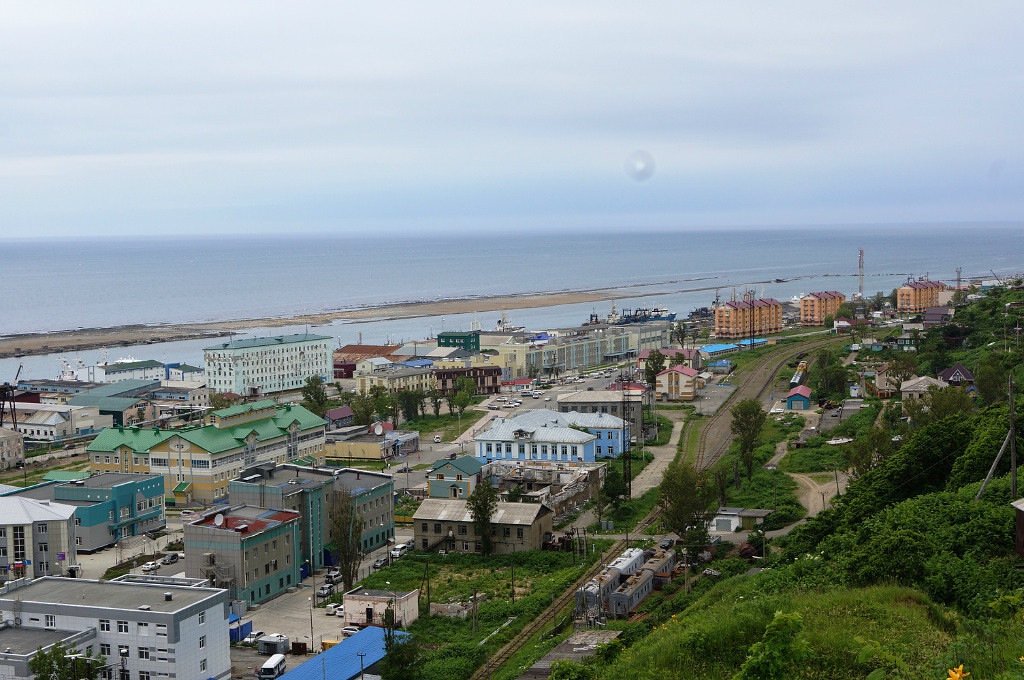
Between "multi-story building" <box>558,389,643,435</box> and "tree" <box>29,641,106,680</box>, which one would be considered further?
"multi-story building" <box>558,389,643,435</box>

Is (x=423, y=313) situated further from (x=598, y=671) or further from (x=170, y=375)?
(x=598, y=671)

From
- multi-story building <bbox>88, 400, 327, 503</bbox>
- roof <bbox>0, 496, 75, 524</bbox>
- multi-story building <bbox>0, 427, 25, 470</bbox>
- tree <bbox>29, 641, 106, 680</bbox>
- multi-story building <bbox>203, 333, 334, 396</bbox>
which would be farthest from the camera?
multi-story building <bbox>203, 333, 334, 396</bbox>

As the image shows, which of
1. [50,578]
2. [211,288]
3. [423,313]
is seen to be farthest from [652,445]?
[211,288]

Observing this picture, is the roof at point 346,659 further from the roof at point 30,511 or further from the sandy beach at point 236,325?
the sandy beach at point 236,325

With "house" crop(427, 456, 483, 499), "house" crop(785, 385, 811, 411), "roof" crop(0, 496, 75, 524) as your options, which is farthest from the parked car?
"house" crop(785, 385, 811, 411)

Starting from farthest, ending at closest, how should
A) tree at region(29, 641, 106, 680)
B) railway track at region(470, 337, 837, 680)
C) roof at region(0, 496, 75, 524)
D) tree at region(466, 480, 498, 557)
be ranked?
tree at region(466, 480, 498, 557)
roof at region(0, 496, 75, 524)
railway track at region(470, 337, 837, 680)
tree at region(29, 641, 106, 680)

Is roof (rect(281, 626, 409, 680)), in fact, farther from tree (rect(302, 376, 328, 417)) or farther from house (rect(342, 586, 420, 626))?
tree (rect(302, 376, 328, 417))

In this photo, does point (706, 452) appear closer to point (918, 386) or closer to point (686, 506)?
point (918, 386)
